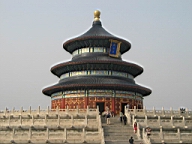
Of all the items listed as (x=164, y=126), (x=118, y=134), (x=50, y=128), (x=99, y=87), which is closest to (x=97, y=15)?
(x=99, y=87)

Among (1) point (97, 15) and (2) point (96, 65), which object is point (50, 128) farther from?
(1) point (97, 15)

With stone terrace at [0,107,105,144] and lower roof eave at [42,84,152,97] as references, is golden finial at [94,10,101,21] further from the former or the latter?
stone terrace at [0,107,105,144]

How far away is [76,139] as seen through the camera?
79.9ft

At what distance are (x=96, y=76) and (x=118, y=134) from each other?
20.9m

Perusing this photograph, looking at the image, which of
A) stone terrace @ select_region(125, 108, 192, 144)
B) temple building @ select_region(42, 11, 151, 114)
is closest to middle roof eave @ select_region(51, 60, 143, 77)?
temple building @ select_region(42, 11, 151, 114)

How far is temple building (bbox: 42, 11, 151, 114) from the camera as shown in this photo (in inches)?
1752

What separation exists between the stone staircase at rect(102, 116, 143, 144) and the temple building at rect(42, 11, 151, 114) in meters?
14.7

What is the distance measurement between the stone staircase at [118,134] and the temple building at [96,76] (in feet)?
48.3

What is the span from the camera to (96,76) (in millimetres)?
46625

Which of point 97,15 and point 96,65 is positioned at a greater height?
point 97,15

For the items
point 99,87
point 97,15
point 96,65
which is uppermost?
point 97,15

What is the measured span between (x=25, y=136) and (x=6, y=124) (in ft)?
19.4

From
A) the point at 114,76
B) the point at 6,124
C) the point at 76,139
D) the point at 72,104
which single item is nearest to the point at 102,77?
the point at 114,76

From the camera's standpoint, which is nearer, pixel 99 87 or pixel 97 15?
pixel 99 87
